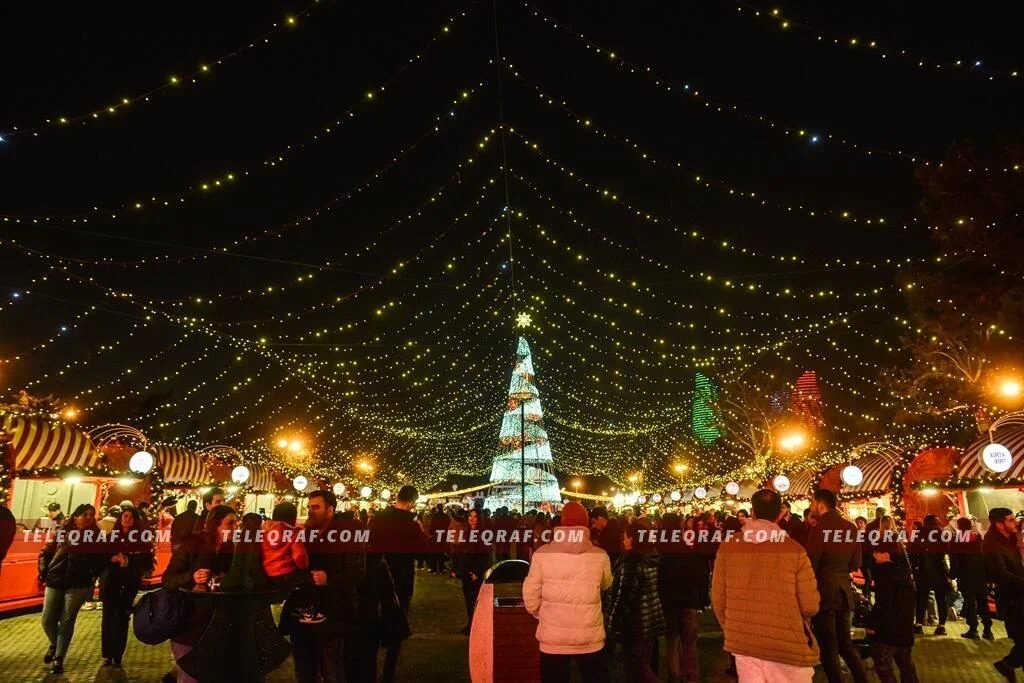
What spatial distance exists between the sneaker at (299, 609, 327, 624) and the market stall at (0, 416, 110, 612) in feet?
26.1

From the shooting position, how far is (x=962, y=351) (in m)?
21.6

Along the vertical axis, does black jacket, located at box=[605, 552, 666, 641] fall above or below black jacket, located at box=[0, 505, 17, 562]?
below

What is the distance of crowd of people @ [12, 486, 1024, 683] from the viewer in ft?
12.7

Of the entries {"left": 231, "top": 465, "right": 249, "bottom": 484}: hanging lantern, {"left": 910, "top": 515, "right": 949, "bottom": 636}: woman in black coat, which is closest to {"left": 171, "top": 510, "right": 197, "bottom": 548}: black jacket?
{"left": 910, "top": 515, "right": 949, "bottom": 636}: woman in black coat

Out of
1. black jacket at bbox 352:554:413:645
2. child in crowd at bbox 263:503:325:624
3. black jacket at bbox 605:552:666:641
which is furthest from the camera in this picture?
black jacket at bbox 605:552:666:641

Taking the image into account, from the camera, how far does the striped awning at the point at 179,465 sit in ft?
58.3

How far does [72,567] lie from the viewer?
22.6ft

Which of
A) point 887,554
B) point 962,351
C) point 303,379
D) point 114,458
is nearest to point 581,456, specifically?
point 303,379

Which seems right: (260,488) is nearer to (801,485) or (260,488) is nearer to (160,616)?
(801,485)

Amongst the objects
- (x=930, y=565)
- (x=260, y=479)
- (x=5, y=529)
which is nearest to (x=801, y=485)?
(x=930, y=565)

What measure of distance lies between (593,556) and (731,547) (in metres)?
0.87

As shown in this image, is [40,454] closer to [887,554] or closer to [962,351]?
[887,554]

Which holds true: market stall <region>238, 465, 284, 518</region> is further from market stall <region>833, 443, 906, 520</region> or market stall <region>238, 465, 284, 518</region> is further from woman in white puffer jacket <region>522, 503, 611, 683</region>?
woman in white puffer jacket <region>522, 503, 611, 683</region>

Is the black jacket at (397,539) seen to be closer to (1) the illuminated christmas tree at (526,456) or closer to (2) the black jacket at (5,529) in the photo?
(2) the black jacket at (5,529)
